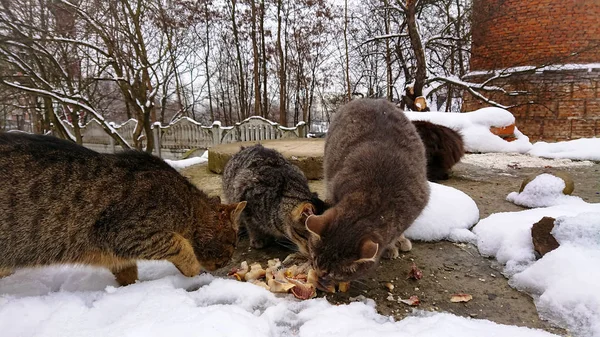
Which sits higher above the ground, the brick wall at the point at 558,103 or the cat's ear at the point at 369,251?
the brick wall at the point at 558,103

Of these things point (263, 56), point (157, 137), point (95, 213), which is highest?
point (263, 56)

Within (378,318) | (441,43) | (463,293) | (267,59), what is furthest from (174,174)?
(267,59)

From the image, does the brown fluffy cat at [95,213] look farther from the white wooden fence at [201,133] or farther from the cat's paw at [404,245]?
the white wooden fence at [201,133]

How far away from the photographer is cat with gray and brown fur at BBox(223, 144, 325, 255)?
2424 millimetres

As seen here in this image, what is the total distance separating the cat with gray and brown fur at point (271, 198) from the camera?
2424 mm

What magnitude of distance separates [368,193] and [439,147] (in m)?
A: 3.23

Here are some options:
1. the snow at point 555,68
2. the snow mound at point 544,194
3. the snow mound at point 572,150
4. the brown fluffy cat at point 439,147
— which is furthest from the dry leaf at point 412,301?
the snow at point 555,68

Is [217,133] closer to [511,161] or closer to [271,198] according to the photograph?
[511,161]

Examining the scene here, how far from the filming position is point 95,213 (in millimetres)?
1776

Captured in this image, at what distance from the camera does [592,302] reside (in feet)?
5.44

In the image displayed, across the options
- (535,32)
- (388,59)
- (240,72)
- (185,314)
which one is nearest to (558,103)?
(535,32)

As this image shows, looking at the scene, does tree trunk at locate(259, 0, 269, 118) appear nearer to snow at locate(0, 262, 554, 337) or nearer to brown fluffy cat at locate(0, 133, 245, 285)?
brown fluffy cat at locate(0, 133, 245, 285)

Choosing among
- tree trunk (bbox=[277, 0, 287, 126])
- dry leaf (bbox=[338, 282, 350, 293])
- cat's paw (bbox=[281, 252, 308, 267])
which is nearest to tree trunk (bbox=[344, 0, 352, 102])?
tree trunk (bbox=[277, 0, 287, 126])

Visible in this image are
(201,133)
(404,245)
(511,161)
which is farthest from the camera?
(201,133)
